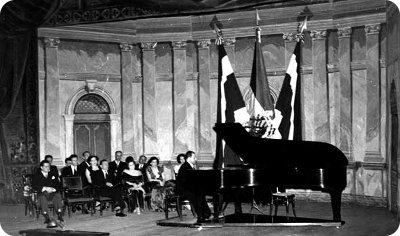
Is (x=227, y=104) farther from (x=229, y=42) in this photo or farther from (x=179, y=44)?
(x=179, y=44)

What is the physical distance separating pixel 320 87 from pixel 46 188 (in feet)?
16.1

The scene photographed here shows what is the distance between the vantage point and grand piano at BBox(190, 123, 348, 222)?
8.79 metres

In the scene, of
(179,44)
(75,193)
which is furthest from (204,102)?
(75,193)

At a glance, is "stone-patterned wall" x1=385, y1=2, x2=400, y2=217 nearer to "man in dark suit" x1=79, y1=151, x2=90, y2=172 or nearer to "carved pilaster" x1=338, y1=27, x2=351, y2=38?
"carved pilaster" x1=338, y1=27, x2=351, y2=38

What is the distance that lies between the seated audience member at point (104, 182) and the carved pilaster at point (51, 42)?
233 cm

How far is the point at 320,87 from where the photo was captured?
11.2m

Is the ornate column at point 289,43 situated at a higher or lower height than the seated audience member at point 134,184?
higher

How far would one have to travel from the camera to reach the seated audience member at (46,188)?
981 centimetres

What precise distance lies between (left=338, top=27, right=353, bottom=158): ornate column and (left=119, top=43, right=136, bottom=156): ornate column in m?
4.00

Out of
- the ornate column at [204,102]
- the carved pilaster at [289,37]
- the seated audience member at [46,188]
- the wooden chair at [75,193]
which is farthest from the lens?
the ornate column at [204,102]

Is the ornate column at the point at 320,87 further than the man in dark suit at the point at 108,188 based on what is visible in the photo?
Yes

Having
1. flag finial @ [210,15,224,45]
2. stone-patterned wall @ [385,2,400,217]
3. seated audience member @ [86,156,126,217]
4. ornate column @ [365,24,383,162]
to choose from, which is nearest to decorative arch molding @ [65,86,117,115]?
seated audience member @ [86,156,126,217]

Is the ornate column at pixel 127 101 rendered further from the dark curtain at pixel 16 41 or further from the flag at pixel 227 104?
the flag at pixel 227 104

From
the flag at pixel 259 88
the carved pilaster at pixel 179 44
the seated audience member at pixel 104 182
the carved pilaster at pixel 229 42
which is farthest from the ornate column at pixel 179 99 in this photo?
the seated audience member at pixel 104 182
